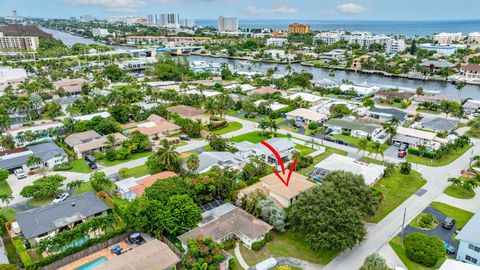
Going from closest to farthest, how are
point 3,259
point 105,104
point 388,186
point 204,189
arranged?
point 3,259 < point 204,189 < point 388,186 < point 105,104

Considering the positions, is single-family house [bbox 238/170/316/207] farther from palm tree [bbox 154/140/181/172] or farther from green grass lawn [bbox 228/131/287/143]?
green grass lawn [bbox 228/131/287/143]

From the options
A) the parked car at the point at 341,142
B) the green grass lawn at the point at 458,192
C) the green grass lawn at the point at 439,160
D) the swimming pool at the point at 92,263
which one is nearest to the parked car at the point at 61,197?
the swimming pool at the point at 92,263

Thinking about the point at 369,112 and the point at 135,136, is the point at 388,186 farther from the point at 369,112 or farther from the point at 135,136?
the point at 135,136

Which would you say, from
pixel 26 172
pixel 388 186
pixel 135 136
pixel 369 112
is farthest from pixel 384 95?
pixel 26 172

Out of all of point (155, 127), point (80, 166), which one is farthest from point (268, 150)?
point (80, 166)

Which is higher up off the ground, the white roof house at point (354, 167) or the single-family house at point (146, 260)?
the white roof house at point (354, 167)

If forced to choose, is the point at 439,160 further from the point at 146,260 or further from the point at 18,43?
the point at 18,43

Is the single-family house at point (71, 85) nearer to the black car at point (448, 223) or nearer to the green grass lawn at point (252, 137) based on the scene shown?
the green grass lawn at point (252, 137)
